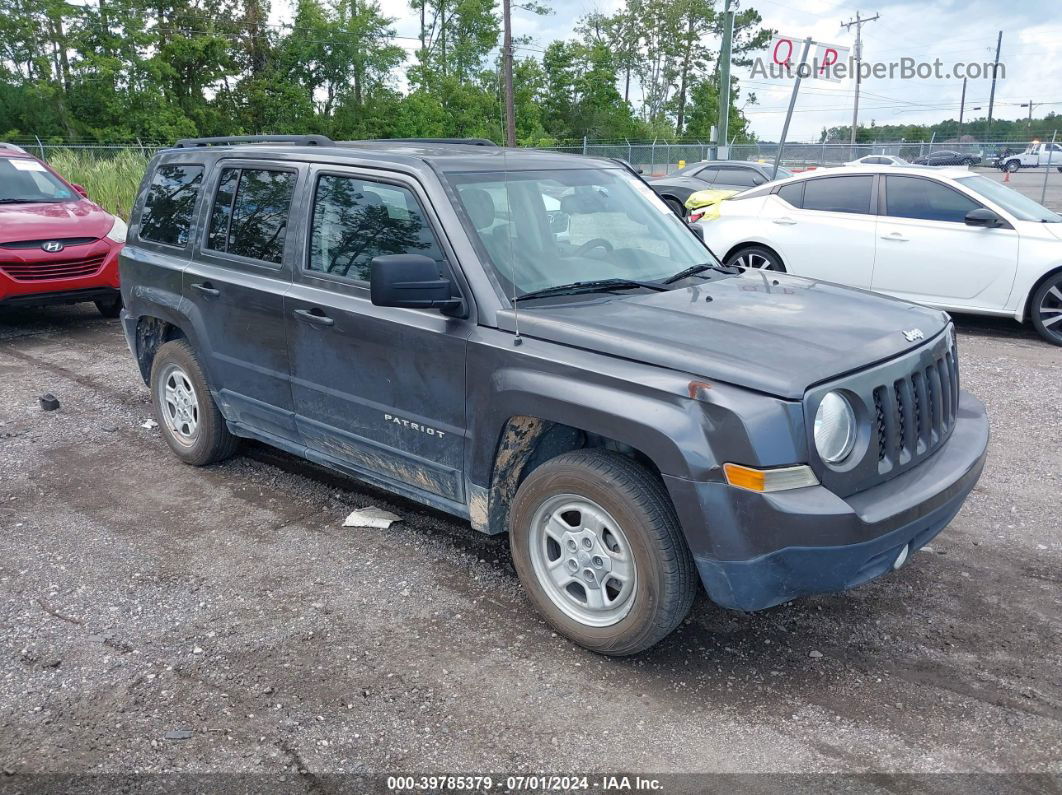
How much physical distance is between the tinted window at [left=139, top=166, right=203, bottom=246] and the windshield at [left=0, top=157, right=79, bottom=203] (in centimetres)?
552

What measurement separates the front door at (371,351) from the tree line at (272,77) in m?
25.7

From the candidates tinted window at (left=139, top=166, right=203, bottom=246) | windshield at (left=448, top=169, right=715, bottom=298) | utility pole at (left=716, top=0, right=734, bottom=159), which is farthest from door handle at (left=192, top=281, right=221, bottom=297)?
utility pole at (left=716, top=0, right=734, bottom=159)

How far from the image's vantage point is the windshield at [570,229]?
395 centimetres

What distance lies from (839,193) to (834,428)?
281 inches

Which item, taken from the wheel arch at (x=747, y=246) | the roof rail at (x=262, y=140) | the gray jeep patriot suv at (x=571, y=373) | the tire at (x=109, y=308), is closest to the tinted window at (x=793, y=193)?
the wheel arch at (x=747, y=246)

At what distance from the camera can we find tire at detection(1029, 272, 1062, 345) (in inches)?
334

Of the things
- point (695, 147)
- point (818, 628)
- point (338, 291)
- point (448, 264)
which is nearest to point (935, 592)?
point (818, 628)

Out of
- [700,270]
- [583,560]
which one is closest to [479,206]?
[700,270]

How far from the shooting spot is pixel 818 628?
12.6 feet

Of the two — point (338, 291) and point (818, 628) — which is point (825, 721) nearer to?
point (818, 628)

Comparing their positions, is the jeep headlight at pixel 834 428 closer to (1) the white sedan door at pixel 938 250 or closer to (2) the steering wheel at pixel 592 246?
(2) the steering wheel at pixel 592 246

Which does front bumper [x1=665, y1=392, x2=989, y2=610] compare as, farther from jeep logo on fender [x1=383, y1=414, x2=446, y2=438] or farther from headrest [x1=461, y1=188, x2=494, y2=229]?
headrest [x1=461, y1=188, x2=494, y2=229]

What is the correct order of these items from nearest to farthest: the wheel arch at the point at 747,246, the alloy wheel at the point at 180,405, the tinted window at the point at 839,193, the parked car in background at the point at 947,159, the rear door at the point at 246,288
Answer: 1. the rear door at the point at 246,288
2. the alloy wheel at the point at 180,405
3. the tinted window at the point at 839,193
4. the wheel arch at the point at 747,246
5. the parked car in background at the point at 947,159

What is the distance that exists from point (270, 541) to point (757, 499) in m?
2.75
